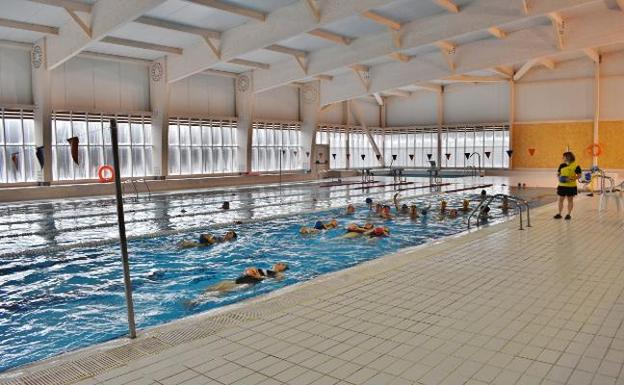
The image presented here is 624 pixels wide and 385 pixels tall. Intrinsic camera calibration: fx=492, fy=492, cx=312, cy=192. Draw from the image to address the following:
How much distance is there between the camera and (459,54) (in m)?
16.6

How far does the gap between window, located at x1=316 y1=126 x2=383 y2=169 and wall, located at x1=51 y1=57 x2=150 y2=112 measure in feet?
33.1

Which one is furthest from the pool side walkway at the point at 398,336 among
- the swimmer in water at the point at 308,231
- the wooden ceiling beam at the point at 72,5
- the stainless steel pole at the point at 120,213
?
the wooden ceiling beam at the point at 72,5

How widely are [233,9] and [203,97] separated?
8412 millimetres

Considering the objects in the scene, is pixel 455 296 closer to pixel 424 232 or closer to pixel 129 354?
pixel 129 354

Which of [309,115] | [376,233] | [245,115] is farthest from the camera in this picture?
[309,115]

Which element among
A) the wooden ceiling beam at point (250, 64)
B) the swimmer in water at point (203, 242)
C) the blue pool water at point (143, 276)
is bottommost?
the blue pool water at point (143, 276)

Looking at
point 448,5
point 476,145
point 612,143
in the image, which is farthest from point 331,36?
point 612,143

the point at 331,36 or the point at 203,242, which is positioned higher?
the point at 331,36

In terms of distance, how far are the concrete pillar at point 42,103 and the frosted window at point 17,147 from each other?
1.54 feet

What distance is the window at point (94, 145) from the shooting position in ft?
52.3

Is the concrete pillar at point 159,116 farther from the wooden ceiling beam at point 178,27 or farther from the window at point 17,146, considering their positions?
the window at point 17,146

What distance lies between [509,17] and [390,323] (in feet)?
34.1

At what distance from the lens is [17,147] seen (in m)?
15.1

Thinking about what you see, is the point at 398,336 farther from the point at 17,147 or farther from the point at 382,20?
the point at 17,147
